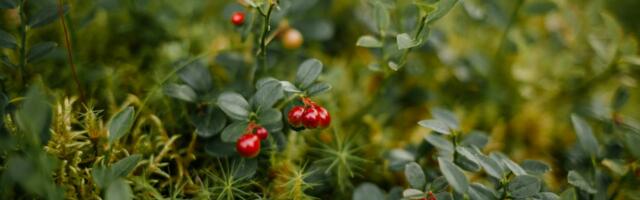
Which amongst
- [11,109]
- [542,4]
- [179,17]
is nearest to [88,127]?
[11,109]

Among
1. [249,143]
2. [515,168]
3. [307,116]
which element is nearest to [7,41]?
[249,143]

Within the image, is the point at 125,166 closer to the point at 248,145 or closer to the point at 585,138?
the point at 248,145

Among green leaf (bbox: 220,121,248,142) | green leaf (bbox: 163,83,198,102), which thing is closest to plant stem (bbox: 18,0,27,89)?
green leaf (bbox: 163,83,198,102)

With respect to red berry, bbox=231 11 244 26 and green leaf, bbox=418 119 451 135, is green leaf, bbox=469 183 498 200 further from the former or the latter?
red berry, bbox=231 11 244 26

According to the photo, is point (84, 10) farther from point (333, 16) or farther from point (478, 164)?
point (478, 164)

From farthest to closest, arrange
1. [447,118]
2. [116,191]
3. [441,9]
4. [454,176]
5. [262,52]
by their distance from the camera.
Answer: [447,118] → [262,52] → [441,9] → [454,176] → [116,191]
